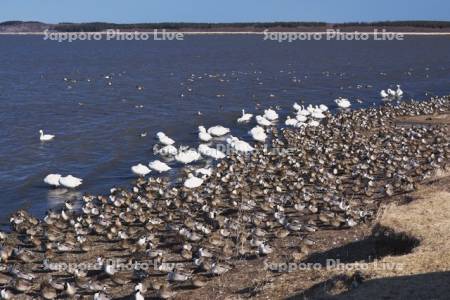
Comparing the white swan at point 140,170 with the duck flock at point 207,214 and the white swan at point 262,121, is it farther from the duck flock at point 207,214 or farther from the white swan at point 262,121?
the white swan at point 262,121

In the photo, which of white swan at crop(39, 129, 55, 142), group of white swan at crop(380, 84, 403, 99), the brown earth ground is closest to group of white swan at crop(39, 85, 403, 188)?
white swan at crop(39, 129, 55, 142)

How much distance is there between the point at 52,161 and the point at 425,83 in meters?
51.7

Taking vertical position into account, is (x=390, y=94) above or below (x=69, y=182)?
above

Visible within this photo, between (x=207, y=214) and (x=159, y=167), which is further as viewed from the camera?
(x=159, y=167)

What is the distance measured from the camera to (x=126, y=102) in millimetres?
57781

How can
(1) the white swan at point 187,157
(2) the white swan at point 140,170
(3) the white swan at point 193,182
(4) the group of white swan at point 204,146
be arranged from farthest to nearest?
1. (1) the white swan at point 187,157
2. (2) the white swan at point 140,170
3. (4) the group of white swan at point 204,146
4. (3) the white swan at point 193,182

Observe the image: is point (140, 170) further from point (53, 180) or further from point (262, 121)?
point (262, 121)

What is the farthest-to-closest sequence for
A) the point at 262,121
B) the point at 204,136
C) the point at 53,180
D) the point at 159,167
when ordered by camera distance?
the point at 262,121 < the point at 204,136 < the point at 159,167 < the point at 53,180

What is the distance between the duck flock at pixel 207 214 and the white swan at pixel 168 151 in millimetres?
54

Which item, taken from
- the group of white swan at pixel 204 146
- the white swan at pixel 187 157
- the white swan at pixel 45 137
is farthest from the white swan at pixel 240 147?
the white swan at pixel 45 137

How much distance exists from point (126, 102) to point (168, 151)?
2363cm

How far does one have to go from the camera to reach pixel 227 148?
35.1 metres

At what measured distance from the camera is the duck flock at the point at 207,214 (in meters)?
18.6

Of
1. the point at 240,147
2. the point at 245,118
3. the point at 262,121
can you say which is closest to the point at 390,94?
the point at 245,118
